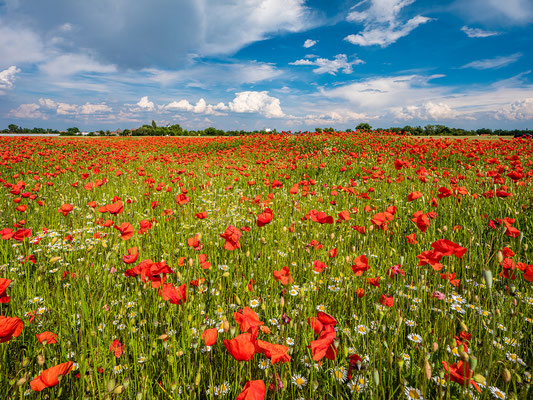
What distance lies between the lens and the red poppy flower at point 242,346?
101cm

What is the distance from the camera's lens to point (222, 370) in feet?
5.27

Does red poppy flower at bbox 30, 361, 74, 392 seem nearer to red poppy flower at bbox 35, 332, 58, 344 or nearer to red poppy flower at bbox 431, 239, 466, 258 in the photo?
red poppy flower at bbox 35, 332, 58, 344

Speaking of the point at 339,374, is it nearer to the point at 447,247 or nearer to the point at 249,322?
the point at 249,322

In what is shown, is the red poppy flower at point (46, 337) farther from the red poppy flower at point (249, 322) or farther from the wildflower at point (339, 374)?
the wildflower at point (339, 374)

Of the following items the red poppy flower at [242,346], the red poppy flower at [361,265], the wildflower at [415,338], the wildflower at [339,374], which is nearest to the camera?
the red poppy flower at [242,346]

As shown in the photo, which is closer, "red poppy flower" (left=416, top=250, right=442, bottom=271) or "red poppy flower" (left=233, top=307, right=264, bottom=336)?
"red poppy flower" (left=233, top=307, right=264, bottom=336)

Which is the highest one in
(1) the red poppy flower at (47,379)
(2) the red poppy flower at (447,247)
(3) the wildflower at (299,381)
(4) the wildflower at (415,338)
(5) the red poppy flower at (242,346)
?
(2) the red poppy flower at (447,247)

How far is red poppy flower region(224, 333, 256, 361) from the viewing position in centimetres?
101

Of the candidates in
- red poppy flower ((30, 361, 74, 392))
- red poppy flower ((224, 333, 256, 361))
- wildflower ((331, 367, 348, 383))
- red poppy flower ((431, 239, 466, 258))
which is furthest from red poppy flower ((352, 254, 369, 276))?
red poppy flower ((30, 361, 74, 392))

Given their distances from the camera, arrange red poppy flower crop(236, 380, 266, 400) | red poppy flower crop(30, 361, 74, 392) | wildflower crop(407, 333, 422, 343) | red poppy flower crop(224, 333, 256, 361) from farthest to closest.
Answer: wildflower crop(407, 333, 422, 343)
red poppy flower crop(30, 361, 74, 392)
red poppy flower crop(224, 333, 256, 361)
red poppy flower crop(236, 380, 266, 400)

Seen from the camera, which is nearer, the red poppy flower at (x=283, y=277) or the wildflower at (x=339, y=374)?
the wildflower at (x=339, y=374)

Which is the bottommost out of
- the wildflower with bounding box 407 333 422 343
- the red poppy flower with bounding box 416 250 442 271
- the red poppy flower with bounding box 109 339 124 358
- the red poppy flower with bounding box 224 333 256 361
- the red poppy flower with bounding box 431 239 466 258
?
the wildflower with bounding box 407 333 422 343

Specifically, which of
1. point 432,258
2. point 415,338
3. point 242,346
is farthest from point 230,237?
point 415,338

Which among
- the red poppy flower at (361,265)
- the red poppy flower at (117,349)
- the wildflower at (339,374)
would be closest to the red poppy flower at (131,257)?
the red poppy flower at (117,349)
